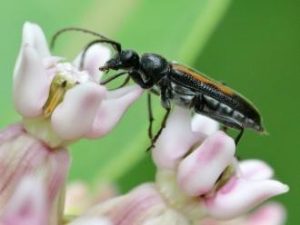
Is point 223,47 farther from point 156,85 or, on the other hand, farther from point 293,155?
point 156,85

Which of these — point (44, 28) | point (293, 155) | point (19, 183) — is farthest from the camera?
point (293, 155)

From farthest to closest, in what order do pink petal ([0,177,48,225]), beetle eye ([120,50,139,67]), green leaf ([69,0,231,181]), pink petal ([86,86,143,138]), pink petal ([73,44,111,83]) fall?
green leaf ([69,0,231,181]) < beetle eye ([120,50,139,67]) < pink petal ([73,44,111,83]) < pink petal ([86,86,143,138]) < pink petal ([0,177,48,225])

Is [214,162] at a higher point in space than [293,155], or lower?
higher

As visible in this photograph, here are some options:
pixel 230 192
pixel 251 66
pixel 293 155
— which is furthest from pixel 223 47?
pixel 230 192

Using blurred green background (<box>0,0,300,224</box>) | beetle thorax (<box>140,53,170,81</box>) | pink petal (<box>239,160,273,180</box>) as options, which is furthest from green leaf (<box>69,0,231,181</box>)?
pink petal (<box>239,160,273,180</box>)

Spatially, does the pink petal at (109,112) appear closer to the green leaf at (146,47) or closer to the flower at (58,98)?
the flower at (58,98)

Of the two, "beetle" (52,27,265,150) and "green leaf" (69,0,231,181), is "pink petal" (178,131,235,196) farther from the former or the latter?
"green leaf" (69,0,231,181)
